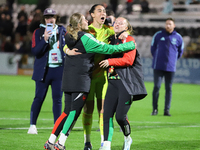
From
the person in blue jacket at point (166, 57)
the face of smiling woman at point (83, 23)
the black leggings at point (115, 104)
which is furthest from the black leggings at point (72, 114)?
the person in blue jacket at point (166, 57)

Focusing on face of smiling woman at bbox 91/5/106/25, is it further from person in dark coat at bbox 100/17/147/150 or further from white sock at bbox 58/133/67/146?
white sock at bbox 58/133/67/146

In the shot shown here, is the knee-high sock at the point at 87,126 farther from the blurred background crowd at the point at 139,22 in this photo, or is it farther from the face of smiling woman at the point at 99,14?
the blurred background crowd at the point at 139,22

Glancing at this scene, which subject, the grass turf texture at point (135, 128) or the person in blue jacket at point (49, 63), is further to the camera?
the person in blue jacket at point (49, 63)

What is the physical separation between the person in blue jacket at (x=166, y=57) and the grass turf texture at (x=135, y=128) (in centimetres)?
58

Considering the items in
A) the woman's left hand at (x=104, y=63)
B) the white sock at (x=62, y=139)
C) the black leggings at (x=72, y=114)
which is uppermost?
the woman's left hand at (x=104, y=63)

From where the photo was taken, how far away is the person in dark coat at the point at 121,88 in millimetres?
5496

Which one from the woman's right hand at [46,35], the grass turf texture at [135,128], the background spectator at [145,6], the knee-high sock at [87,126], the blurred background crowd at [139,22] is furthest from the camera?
the background spectator at [145,6]

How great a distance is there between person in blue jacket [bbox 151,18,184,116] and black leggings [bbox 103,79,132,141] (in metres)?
4.75

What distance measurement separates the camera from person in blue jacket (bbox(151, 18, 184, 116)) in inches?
403

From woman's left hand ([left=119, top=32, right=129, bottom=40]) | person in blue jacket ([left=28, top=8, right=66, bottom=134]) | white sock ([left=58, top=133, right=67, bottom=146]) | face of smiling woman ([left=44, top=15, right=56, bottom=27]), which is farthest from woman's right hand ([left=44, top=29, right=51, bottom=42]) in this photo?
white sock ([left=58, top=133, right=67, bottom=146])

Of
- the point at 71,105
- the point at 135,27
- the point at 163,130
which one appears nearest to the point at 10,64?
the point at 135,27

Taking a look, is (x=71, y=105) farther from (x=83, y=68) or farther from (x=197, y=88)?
(x=197, y=88)

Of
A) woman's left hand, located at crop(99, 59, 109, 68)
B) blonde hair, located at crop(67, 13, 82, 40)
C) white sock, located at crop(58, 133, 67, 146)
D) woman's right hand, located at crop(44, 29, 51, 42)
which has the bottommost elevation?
white sock, located at crop(58, 133, 67, 146)

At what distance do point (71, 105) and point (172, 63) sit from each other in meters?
5.33
